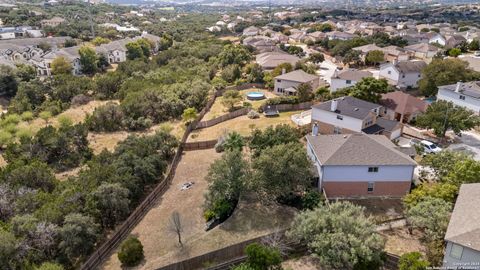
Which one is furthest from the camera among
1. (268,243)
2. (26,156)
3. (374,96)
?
(374,96)

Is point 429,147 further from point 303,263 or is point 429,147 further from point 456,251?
point 303,263

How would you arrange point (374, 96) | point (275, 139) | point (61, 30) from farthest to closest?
point (61, 30) → point (374, 96) → point (275, 139)

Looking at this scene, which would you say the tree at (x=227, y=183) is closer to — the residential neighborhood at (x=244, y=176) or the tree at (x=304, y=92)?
the residential neighborhood at (x=244, y=176)

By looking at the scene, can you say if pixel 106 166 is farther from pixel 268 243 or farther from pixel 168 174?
pixel 268 243

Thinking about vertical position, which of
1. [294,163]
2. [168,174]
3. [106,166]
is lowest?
[168,174]

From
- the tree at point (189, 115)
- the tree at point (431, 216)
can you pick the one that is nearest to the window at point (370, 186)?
the tree at point (431, 216)

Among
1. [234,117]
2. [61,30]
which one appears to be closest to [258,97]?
[234,117]
